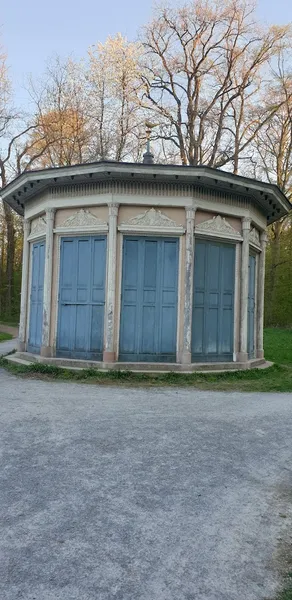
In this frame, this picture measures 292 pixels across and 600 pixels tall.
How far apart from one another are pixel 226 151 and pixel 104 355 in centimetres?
1727

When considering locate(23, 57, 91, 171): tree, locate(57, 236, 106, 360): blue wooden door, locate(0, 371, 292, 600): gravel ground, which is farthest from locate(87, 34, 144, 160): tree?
locate(0, 371, 292, 600): gravel ground

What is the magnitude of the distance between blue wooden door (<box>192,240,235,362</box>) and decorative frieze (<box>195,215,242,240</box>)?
0.22 metres

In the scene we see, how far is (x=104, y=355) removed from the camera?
29.5 ft

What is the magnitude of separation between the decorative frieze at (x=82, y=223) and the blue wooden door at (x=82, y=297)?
0.20 meters

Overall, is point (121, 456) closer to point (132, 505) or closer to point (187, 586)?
point (132, 505)

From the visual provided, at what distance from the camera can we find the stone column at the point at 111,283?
9000mm

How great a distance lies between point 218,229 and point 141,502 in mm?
7171

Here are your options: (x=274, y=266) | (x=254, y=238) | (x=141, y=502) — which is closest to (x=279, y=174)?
(x=274, y=266)

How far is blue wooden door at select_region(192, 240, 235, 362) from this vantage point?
9.50m

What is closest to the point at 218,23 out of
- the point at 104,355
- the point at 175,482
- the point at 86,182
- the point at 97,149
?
the point at 97,149

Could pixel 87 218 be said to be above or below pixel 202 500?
above

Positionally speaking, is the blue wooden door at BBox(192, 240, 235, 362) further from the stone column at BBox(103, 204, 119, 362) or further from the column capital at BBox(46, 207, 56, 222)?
the column capital at BBox(46, 207, 56, 222)

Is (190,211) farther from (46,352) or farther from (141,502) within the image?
(141,502)

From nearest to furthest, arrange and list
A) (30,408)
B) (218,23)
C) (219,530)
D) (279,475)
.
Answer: (219,530) → (279,475) → (30,408) → (218,23)
